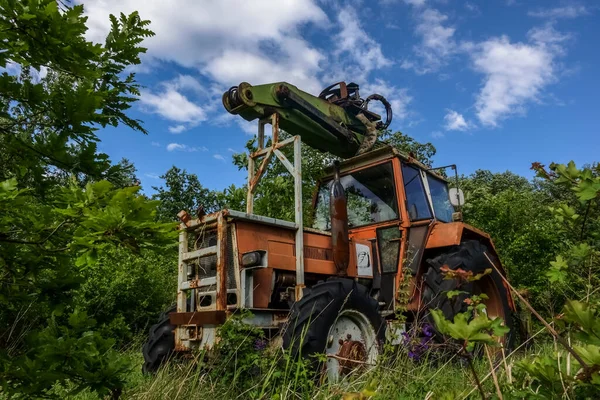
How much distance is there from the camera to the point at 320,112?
543 cm

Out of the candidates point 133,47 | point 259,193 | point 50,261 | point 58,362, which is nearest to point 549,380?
point 58,362

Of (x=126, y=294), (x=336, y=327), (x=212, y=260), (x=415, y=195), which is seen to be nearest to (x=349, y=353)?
(x=336, y=327)

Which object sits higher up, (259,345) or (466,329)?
(466,329)

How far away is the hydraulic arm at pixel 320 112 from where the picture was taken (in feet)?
15.9

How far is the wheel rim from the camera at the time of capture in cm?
398

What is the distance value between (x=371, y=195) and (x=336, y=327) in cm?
203

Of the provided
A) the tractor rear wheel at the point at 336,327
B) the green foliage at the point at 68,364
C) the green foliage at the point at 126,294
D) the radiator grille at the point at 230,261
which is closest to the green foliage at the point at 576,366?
the green foliage at the point at 68,364

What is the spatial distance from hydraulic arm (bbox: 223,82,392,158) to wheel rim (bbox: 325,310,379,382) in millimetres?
2169

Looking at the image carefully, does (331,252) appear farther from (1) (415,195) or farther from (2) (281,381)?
(2) (281,381)

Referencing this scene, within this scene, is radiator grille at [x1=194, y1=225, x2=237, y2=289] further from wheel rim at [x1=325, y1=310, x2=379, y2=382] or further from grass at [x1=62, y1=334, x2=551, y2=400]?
wheel rim at [x1=325, y1=310, x2=379, y2=382]

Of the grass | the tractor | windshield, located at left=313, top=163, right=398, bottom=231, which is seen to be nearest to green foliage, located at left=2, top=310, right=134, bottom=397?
the grass

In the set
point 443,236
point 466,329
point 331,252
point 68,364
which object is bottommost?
point 68,364

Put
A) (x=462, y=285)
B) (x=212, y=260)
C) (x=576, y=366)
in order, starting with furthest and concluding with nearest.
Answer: (x=462, y=285) < (x=212, y=260) < (x=576, y=366)

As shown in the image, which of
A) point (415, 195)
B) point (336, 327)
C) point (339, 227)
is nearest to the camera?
point (336, 327)
